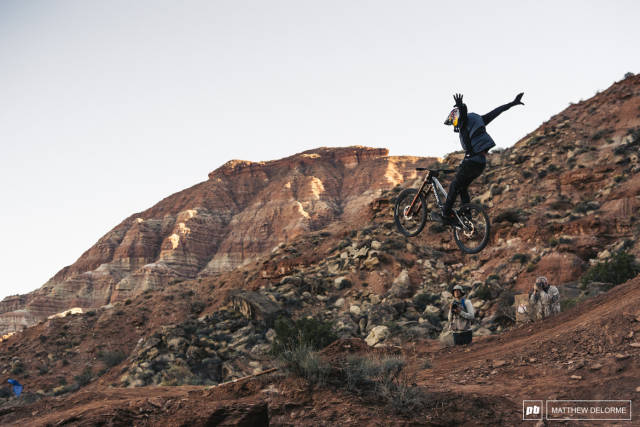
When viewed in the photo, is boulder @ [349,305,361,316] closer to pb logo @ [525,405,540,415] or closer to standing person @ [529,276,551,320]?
standing person @ [529,276,551,320]

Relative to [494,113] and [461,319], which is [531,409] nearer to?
[494,113]

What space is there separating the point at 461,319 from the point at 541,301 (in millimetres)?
2726

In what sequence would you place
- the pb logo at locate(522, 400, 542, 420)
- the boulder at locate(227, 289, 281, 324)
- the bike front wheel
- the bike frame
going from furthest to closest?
the boulder at locate(227, 289, 281, 324) < the bike frame < the bike front wheel < the pb logo at locate(522, 400, 542, 420)

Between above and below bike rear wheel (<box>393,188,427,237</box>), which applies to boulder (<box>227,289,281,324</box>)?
below

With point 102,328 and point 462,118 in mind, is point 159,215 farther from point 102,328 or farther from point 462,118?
point 462,118

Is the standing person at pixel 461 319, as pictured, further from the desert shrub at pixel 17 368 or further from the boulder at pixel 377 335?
the desert shrub at pixel 17 368

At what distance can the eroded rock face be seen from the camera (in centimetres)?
7481

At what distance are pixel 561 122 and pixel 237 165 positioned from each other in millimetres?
80836

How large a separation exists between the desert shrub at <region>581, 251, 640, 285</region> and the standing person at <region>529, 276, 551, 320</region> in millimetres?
5247

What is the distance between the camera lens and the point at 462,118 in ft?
25.3

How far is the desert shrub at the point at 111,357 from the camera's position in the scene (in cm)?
2788

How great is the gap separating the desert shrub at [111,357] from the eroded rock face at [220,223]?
41527 mm

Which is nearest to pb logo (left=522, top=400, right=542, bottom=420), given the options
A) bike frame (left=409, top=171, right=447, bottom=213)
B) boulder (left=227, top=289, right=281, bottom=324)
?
bike frame (left=409, top=171, right=447, bottom=213)

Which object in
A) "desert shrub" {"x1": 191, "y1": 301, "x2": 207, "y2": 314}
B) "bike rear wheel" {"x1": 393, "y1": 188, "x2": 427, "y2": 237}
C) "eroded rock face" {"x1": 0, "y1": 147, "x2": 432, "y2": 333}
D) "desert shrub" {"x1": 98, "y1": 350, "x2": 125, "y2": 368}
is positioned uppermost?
"eroded rock face" {"x1": 0, "y1": 147, "x2": 432, "y2": 333}
